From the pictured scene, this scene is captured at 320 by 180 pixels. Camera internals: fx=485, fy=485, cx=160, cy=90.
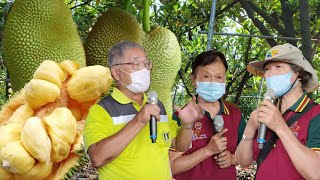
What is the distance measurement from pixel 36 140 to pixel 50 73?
0.21m

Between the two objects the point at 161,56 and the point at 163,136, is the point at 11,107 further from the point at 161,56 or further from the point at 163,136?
the point at 161,56

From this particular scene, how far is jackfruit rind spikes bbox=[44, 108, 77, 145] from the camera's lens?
1042 mm

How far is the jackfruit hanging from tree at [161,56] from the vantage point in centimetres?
189

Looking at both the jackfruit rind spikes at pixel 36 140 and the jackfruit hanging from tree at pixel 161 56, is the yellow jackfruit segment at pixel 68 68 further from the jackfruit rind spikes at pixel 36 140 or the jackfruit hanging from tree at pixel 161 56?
the jackfruit hanging from tree at pixel 161 56

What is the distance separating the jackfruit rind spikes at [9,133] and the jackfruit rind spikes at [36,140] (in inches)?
1.2

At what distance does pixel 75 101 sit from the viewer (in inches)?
46.5

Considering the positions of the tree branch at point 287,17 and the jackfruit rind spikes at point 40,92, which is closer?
the jackfruit rind spikes at point 40,92

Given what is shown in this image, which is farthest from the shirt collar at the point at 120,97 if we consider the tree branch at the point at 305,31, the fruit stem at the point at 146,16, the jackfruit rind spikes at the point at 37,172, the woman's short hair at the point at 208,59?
the tree branch at the point at 305,31

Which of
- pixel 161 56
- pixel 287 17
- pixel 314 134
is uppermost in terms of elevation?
pixel 287 17

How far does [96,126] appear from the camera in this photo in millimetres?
1090

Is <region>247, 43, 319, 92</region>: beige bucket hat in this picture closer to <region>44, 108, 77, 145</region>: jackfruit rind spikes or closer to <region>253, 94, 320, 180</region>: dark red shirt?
<region>253, 94, 320, 180</region>: dark red shirt

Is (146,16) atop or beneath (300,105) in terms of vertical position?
atop

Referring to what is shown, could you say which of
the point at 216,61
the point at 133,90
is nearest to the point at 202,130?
the point at 216,61

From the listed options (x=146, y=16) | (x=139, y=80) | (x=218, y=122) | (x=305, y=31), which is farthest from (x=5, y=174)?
(x=305, y=31)
